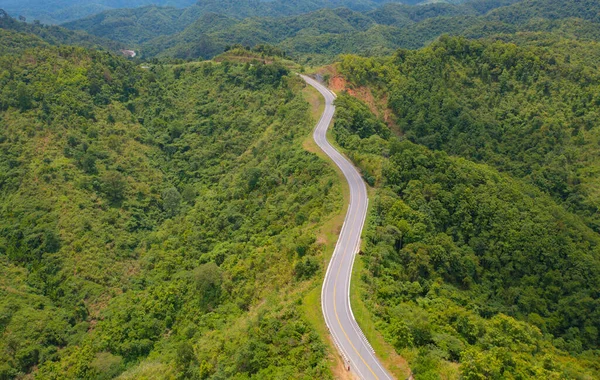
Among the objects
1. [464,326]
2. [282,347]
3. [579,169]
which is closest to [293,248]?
[282,347]

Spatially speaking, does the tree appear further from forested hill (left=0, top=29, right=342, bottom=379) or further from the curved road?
the curved road

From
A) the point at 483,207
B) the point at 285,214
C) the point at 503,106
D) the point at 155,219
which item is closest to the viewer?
the point at 285,214

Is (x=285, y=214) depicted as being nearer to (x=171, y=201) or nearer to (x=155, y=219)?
(x=171, y=201)

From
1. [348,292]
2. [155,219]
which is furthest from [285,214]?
[155,219]

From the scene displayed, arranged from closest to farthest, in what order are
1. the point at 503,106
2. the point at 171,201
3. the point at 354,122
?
the point at 171,201 → the point at 354,122 → the point at 503,106

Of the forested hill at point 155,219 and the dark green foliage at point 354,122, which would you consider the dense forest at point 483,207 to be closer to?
the dark green foliage at point 354,122

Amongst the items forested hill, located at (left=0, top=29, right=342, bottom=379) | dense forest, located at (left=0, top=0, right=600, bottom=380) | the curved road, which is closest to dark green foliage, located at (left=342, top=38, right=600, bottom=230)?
dense forest, located at (left=0, top=0, right=600, bottom=380)

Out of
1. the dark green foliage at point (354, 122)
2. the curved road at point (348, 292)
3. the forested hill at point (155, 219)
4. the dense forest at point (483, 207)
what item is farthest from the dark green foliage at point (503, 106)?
the curved road at point (348, 292)
